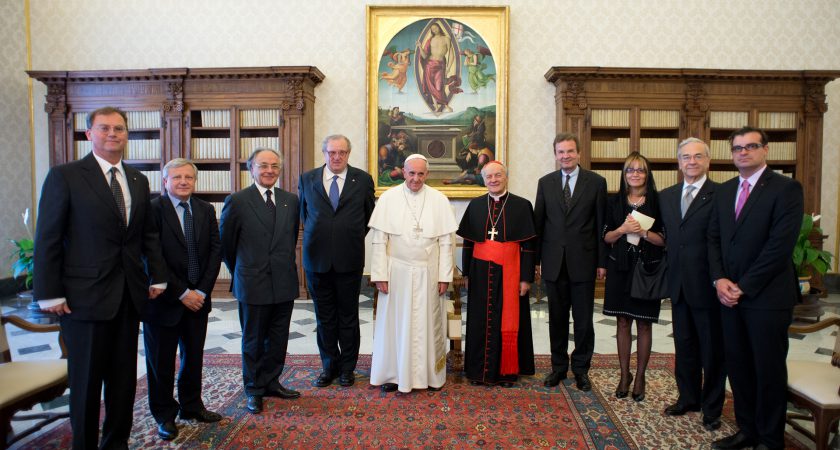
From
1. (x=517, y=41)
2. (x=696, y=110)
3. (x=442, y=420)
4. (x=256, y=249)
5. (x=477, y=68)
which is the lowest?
(x=442, y=420)

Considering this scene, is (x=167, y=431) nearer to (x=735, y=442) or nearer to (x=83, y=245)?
(x=83, y=245)

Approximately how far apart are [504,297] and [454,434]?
1.09m

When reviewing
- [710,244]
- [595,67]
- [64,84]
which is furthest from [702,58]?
[64,84]

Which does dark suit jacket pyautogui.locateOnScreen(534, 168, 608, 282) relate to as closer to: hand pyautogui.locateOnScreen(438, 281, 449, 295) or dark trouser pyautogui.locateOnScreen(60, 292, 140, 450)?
hand pyautogui.locateOnScreen(438, 281, 449, 295)

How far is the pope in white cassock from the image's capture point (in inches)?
138

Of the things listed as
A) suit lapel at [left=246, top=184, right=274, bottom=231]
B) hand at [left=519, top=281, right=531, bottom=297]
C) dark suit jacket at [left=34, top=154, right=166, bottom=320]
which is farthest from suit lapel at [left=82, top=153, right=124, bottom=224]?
hand at [left=519, top=281, right=531, bottom=297]

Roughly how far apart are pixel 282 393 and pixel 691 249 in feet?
8.89

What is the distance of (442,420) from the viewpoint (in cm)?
308

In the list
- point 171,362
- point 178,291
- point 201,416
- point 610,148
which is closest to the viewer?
point 178,291

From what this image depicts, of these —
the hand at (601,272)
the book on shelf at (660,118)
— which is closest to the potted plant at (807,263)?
the book on shelf at (660,118)

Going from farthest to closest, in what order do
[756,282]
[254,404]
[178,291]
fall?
[254,404]
[178,291]
[756,282]

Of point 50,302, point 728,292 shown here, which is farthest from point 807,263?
point 50,302

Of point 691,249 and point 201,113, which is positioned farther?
point 201,113

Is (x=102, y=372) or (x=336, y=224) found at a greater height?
(x=336, y=224)
